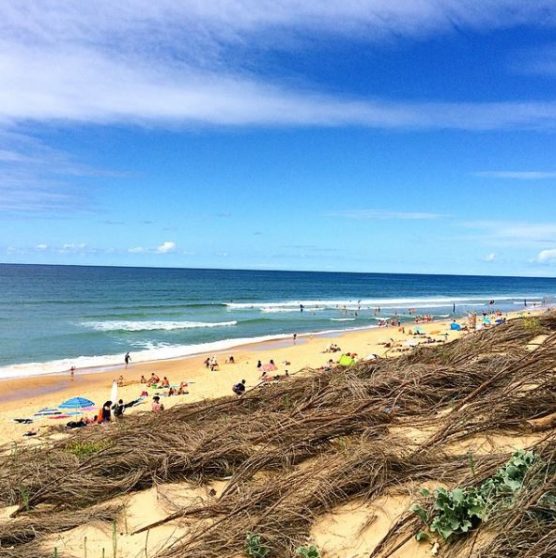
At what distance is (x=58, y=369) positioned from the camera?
79.3ft

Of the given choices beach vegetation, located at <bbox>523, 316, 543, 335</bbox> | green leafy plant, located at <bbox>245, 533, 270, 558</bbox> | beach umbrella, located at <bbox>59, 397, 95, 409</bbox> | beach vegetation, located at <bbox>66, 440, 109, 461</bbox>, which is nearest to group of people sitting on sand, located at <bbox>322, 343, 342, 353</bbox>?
beach umbrella, located at <bbox>59, 397, 95, 409</bbox>

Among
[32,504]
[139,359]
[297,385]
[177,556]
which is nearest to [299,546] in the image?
[177,556]

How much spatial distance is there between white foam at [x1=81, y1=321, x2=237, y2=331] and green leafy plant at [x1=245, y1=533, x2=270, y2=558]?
35.4 meters

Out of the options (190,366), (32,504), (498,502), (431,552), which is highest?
(498,502)

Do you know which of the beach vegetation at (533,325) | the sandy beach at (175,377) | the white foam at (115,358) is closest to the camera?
the beach vegetation at (533,325)

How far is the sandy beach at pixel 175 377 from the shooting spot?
17.1m

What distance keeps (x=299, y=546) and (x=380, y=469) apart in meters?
0.92

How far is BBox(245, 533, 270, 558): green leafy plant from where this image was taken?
141 inches

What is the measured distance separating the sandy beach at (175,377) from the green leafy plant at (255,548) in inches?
439

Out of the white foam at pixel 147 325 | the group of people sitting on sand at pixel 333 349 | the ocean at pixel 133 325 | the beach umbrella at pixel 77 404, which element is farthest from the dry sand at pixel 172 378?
the white foam at pixel 147 325

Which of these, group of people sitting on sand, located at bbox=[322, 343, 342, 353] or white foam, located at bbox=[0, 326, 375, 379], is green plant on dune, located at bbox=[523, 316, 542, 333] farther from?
white foam, located at bbox=[0, 326, 375, 379]

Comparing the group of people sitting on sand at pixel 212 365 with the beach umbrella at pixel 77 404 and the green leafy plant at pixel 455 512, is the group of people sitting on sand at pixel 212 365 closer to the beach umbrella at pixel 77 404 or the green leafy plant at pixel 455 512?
the beach umbrella at pixel 77 404

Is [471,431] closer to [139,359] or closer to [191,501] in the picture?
[191,501]

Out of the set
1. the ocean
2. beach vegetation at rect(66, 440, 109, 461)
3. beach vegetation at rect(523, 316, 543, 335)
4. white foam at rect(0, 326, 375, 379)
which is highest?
beach vegetation at rect(523, 316, 543, 335)
